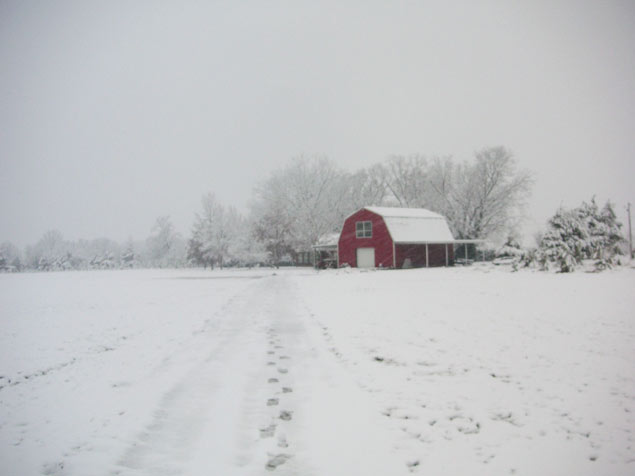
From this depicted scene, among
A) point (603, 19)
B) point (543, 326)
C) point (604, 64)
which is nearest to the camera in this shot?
point (543, 326)

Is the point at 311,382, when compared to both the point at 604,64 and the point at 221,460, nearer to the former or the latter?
the point at 221,460

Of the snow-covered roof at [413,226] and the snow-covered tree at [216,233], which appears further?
the snow-covered tree at [216,233]

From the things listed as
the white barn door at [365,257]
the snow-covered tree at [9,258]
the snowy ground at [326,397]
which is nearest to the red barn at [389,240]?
the white barn door at [365,257]

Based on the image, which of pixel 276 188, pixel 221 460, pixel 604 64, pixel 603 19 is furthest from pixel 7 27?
pixel 276 188

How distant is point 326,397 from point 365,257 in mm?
32346

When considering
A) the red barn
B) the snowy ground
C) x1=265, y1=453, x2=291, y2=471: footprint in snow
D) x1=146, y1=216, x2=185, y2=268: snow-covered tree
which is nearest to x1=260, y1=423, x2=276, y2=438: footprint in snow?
the snowy ground

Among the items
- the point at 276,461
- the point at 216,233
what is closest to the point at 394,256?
the point at 216,233

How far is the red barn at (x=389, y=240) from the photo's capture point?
3506 centimetres

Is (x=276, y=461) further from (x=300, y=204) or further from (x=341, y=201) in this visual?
(x=341, y=201)

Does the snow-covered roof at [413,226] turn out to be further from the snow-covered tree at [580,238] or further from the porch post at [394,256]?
the snow-covered tree at [580,238]

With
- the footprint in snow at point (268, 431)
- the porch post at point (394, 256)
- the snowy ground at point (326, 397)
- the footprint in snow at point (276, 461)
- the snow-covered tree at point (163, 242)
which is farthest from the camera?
the snow-covered tree at point (163, 242)

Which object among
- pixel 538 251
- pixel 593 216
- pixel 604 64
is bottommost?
pixel 538 251

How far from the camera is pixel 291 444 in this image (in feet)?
10.5

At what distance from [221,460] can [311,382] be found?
204 centimetres
